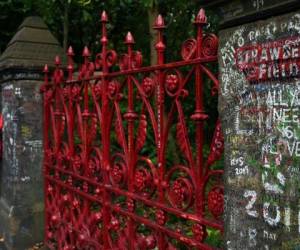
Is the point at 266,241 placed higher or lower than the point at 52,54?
lower

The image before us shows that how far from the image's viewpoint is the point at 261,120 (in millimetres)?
1962

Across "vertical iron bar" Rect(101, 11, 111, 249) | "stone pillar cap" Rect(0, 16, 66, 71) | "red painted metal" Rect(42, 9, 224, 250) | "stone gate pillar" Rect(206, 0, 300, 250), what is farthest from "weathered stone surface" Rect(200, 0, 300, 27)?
"stone pillar cap" Rect(0, 16, 66, 71)

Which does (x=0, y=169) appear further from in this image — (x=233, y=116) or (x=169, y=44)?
(x=233, y=116)

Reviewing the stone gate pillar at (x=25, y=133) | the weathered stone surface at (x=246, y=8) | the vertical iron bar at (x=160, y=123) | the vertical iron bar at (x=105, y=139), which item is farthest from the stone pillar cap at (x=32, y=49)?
the weathered stone surface at (x=246, y=8)

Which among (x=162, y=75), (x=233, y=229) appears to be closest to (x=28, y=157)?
(x=162, y=75)

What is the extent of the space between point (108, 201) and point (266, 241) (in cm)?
174

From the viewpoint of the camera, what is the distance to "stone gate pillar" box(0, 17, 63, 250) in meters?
4.81

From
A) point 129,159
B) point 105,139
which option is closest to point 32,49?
point 105,139

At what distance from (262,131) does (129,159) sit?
1.35 metres

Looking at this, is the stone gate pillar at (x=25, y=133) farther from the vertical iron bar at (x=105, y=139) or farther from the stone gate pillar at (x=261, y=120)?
the stone gate pillar at (x=261, y=120)

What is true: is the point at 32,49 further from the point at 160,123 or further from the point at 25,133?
the point at 160,123

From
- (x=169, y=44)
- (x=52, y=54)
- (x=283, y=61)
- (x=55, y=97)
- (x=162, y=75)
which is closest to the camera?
(x=283, y=61)

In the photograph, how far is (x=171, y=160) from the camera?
20.8 ft

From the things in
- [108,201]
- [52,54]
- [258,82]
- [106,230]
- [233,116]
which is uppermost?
[52,54]
